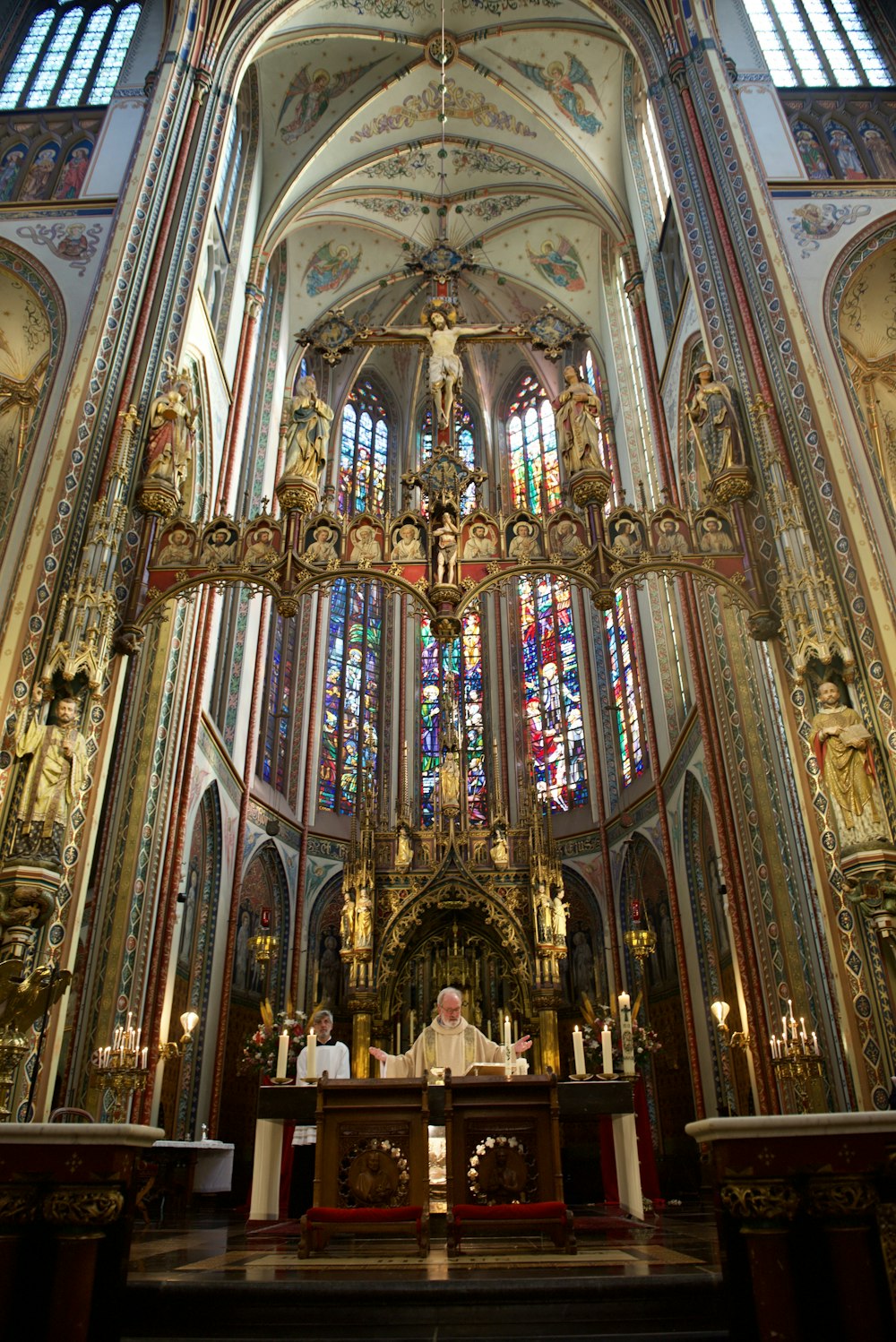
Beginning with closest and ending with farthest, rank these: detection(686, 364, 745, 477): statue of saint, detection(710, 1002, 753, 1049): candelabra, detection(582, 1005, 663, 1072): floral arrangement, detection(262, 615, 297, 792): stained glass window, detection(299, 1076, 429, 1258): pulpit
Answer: detection(299, 1076, 429, 1258): pulpit < detection(710, 1002, 753, 1049): candelabra < detection(686, 364, 745, 477): statue of saint < detection(582, 1005, 663, 1072): floral arrangement < detection(262, 615, 297, 792): stained glass window

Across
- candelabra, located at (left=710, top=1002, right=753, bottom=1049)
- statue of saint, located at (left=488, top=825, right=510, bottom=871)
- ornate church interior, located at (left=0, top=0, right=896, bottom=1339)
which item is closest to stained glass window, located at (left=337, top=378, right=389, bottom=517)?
ornate church interior, located at (left=0, top=0, right=896, bottom=1339)

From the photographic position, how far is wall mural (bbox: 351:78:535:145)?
20.4m

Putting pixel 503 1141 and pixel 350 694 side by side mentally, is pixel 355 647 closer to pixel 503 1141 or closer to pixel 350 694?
pixel 350 694

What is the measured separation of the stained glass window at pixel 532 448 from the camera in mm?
24828

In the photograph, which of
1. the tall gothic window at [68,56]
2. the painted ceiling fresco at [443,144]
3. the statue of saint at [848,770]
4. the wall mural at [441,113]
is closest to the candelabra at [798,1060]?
the statue of saint at [848,770]

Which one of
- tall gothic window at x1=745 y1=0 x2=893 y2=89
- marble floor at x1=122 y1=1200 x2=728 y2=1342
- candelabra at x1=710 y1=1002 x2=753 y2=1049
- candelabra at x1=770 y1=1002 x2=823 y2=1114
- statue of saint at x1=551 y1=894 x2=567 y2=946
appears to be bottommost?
marble floor at x1=122 y1=1200 x2=728 y2=1342

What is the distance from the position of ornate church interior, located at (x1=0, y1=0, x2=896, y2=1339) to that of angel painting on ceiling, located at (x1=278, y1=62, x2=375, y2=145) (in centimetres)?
6

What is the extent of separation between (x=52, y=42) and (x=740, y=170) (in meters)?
12.3

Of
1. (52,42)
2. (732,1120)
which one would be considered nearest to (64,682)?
(732,1120)

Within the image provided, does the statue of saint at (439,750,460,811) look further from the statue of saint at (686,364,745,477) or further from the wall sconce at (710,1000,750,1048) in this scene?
the statue of saint at (686,364,745,477)

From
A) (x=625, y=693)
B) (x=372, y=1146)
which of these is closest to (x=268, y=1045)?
(x=372, y=1146)

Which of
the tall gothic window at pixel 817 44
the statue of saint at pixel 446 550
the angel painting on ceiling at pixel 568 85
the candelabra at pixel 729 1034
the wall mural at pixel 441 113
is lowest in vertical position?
the candelabra at pixel 729 1034

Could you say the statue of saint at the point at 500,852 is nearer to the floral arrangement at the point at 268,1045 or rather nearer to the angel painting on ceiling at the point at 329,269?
the floral arrangement at the point at 268,1045

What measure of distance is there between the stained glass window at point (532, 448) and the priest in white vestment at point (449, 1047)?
17.1 meters
